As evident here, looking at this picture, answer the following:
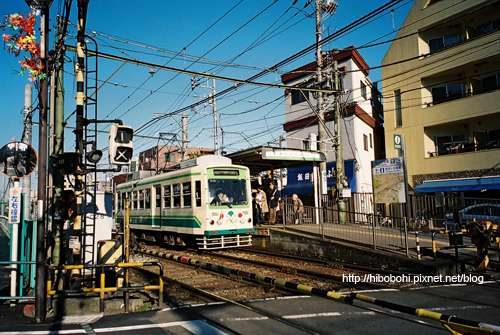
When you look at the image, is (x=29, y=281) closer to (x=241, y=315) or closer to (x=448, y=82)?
(x=241, y=315)

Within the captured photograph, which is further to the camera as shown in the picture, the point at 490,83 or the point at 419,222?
the point at 490,83

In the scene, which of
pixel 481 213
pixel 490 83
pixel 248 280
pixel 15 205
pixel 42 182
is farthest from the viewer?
pixel 490 83

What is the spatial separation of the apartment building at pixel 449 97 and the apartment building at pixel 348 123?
2.26 meters

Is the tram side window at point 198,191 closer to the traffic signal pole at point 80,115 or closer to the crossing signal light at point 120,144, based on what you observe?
the traffic signal pole at point 80,115

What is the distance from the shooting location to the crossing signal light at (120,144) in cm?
757

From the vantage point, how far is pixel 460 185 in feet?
67.4

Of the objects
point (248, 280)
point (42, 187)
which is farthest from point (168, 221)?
point (42, 187)

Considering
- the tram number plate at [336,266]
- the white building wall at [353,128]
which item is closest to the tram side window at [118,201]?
the white building wall at [353,128]

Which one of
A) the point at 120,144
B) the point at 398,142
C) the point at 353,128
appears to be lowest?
the point at 120,144

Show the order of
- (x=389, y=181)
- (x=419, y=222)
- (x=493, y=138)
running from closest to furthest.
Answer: (x=389, y=181) < (x=419, y=222) < (x=493, y=138)

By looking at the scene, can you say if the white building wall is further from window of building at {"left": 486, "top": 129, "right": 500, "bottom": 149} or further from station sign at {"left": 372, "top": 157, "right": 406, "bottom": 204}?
station sign at {"left": 372, "top": 157, "right": 406, "bottom": 204}

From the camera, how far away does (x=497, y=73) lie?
2120 centimetres

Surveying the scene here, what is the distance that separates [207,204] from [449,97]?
665 inches

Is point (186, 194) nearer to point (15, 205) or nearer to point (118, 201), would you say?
point (15, 205)
